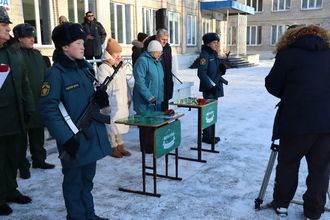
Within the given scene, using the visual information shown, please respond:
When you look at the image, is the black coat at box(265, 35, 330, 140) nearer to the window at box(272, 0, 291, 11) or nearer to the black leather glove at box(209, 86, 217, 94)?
the black leather glove at box(209, 86, 217, 94)

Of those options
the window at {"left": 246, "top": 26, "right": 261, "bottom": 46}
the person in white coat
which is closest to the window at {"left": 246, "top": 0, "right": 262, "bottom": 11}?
the window at {"left": 246, "top": 26, "right": 261, "bottom": 46}

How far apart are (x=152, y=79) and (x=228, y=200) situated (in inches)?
74.4

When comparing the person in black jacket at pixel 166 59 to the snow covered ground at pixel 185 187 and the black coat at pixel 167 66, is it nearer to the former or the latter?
the black coat at pixel 167 66

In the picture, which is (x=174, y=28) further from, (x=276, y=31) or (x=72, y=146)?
(x=72, y=146)

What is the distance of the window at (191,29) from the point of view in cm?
2053

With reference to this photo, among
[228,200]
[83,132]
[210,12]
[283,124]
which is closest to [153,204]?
[228,200]

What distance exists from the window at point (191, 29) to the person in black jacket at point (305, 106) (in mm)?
18198

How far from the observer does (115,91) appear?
4664 mm

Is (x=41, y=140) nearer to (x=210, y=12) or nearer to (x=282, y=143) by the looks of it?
(x=282, y=143)

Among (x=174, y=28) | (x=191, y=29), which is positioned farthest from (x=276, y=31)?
(x=174, y=28)

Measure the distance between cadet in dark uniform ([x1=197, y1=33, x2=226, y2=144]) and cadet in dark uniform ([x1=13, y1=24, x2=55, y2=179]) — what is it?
2.26m

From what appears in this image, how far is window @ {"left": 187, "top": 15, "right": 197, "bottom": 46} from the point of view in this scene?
20531 millimetres

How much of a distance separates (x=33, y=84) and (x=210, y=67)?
2.54 m

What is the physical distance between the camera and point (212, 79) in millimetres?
5176
